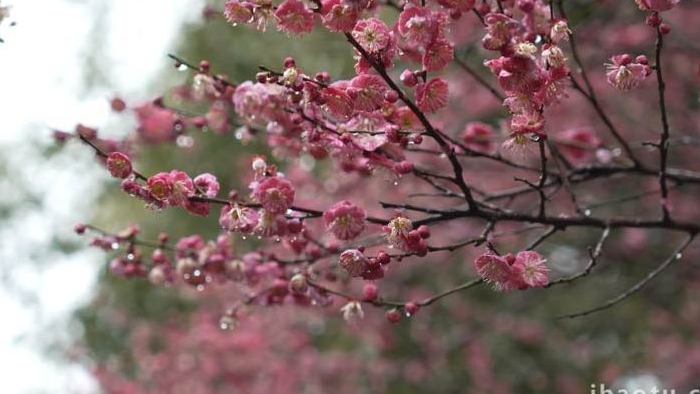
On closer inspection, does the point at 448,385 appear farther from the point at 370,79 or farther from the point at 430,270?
the point at 370,79

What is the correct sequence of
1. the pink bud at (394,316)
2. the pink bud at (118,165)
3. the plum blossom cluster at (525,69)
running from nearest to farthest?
the plum blossom cluster at (525,69)
the pink bud at (118,165)
the pink bud at (394,316)

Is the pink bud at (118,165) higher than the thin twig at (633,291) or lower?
higher

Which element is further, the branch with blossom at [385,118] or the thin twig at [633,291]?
the thin twig at [633,291]

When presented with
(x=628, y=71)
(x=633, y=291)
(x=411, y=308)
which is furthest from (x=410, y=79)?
(x=633, y=291)

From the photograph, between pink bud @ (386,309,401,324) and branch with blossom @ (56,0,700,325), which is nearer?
branch with blossom @ (56,0,700,325)

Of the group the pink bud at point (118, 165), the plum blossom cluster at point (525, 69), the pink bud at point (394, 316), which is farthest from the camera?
the pink bud at point (394, 316)

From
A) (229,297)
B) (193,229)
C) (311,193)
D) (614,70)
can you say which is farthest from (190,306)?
(614,70)

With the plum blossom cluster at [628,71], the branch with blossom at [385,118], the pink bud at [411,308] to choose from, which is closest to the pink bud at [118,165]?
the branch with blossom at [385,118]

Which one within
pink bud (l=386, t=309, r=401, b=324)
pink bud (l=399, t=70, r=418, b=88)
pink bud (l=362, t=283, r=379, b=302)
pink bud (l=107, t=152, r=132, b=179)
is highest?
pink bud (l=399, t=70, r=418, b=88)

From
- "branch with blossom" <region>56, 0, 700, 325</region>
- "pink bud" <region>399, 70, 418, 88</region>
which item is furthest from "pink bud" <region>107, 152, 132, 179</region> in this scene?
"pink bud" <region>399, 70, 418, 88</region>

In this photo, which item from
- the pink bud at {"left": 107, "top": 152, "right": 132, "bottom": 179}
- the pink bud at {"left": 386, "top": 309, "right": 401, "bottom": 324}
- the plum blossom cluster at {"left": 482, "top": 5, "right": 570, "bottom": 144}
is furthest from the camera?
the pink bud at {"left": 386, "top": 309, "right": 401, "bottom": 324}

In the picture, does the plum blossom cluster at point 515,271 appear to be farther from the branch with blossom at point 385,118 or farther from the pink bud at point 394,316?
the pink bud at point 394,316

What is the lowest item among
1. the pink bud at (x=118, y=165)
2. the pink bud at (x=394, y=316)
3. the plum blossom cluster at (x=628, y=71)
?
the pink bud at (x=394, y=316)

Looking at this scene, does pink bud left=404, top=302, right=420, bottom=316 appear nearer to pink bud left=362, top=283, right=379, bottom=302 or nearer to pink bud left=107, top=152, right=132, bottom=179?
pink bud left=362, top=283, right=379, bottom=302
